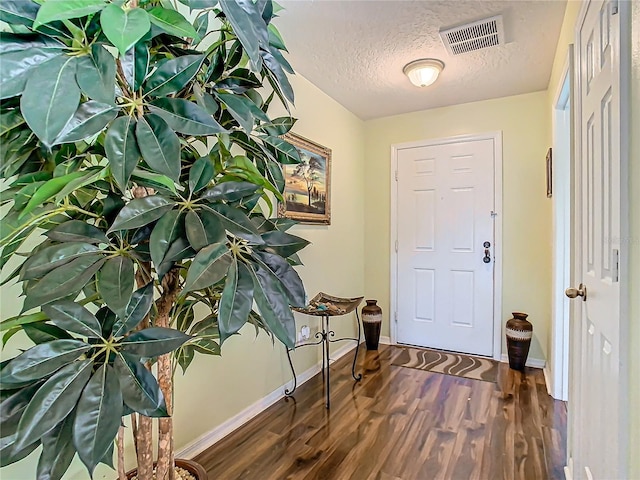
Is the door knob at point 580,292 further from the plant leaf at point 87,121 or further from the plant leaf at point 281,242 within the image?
the plant leaf at point 87,121

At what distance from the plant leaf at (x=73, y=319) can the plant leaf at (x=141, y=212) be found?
19 centimetres

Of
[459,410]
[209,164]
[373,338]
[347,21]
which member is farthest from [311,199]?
→ [209,164]

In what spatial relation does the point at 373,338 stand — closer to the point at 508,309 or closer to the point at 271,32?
the point at 508,309

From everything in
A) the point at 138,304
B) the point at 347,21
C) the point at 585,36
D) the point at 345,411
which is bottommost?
the point at 345,411

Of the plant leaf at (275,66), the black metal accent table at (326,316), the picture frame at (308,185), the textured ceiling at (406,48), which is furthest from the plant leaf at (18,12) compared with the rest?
the black metal accent table at (326,316)

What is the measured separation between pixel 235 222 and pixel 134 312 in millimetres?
290

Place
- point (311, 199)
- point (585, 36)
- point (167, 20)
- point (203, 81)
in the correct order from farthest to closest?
point (311, 199) < point (585, 36) < point (203, 81) < point (167, 20)

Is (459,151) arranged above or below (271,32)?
above

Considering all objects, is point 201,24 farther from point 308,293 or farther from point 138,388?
point 308,293

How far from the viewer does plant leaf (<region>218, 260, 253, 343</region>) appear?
678mm

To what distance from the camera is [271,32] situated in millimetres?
981

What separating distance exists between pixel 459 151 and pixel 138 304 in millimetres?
3180

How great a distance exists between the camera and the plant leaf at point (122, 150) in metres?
0.63

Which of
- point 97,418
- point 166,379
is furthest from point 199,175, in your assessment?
point 166,379
